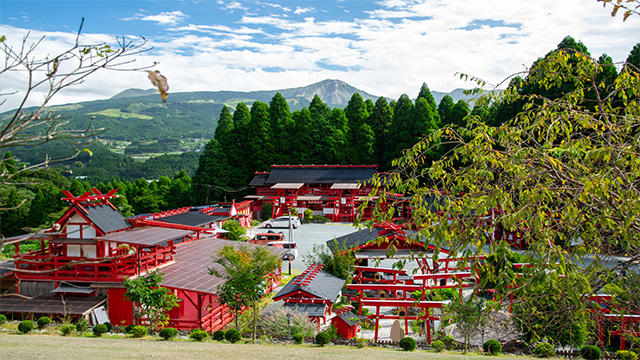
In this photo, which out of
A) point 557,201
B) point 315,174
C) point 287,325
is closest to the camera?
point 557,201

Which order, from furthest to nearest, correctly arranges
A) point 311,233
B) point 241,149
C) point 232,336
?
point 241,149 < point 311,233 < point 232,336

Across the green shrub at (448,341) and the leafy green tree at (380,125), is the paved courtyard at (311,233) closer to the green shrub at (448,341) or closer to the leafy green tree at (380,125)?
the green shrub at (448,341)

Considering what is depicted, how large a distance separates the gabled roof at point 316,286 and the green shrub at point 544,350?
209 inches

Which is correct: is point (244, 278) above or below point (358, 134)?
below

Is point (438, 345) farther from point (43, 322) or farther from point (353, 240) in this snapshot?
point (43, 322)

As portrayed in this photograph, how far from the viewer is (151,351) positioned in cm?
919

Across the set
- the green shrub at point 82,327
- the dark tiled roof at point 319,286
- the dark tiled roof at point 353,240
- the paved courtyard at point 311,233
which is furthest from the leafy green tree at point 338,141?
the green shrub at point 82,327

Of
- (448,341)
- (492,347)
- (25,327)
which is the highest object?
(25,327)

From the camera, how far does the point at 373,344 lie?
11.6 meters

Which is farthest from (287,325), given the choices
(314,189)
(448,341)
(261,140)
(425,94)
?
(425,94)

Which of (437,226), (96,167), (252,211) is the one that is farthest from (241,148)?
(96,167)

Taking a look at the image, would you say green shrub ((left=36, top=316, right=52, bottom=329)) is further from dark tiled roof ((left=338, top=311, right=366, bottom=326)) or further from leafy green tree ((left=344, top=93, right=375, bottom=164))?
leafy green tree ((left=344, top=93, right=375, bottom=164))

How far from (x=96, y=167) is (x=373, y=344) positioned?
7795 centimetres

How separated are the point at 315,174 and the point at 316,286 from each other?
68.8ft
